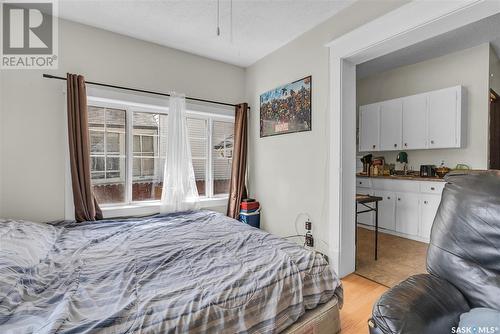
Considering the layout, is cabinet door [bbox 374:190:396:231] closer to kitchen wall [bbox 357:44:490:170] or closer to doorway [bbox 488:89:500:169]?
kitchen wall [bbox 357:44:490:170]

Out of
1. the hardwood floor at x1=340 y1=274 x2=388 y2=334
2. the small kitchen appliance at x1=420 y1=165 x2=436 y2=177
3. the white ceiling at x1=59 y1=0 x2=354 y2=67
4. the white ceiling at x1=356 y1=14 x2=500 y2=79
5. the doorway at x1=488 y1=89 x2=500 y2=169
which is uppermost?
the white ceiling at x1=356 y1=14 x2=500 y2=79

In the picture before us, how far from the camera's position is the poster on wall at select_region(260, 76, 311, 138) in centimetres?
271

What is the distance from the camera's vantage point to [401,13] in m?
1.86

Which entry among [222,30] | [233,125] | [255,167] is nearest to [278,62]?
[222,30]

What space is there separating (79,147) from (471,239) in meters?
3.04

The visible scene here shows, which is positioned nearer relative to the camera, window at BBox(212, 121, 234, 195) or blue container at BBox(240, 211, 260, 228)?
blue container at BBox(240, 211, 260, 228)

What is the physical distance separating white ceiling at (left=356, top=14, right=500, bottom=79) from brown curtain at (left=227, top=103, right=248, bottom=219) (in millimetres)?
2076

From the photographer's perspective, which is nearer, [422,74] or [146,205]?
[146,205]

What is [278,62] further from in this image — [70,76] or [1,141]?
[1,141]

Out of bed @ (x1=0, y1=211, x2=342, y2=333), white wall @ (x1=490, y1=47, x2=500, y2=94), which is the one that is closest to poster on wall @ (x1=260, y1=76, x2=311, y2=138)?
bed @ (x1=0, y1=211, x2=342, y2=333)

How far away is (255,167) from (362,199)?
4.88 feet
